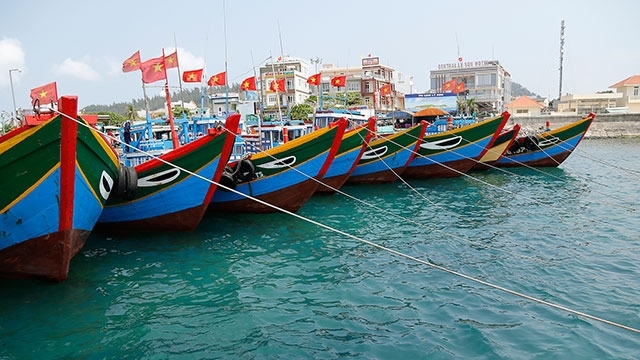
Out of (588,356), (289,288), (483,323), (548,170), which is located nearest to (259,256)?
(289,288)

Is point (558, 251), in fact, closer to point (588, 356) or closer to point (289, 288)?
point (588, 356)

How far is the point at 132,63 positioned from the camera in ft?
43.7

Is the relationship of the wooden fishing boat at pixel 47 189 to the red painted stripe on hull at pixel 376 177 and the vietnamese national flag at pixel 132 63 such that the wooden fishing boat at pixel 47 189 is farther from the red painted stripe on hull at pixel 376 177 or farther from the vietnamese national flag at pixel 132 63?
the red painted stripe on hull at pixel 376 177

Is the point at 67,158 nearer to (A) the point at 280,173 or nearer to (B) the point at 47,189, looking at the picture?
(B) the point at 47,189

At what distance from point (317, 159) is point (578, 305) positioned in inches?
283

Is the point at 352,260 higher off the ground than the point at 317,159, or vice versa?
the point at 317,159

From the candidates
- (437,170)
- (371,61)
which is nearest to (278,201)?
(437,170)

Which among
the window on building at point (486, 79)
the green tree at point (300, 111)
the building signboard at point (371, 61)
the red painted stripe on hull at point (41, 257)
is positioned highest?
the building signboard at point (371, 61)

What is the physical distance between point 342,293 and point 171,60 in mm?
10074

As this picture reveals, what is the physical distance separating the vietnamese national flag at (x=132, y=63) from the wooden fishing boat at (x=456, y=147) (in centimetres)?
1038

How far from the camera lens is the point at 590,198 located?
14492mm

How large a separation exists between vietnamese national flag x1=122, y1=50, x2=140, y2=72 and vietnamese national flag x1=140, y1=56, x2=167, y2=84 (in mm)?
159

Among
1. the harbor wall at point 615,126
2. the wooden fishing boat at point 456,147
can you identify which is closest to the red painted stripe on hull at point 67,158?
the wooden fishing boat at point 456,147

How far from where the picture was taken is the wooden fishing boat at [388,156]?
1659 cm
